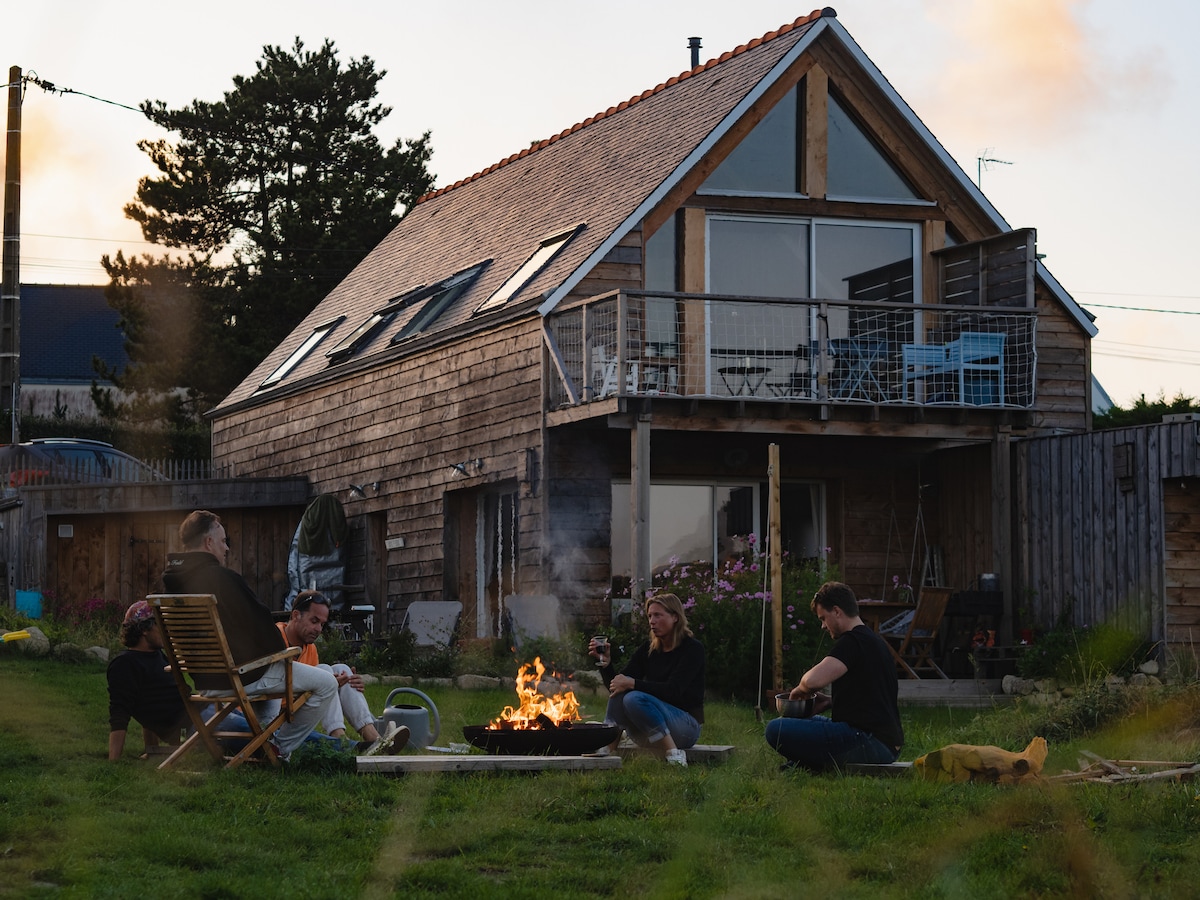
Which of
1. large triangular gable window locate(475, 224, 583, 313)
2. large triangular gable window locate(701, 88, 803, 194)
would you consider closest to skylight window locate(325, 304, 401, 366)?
large triangular gable window locate(475, 224, 583, 313)

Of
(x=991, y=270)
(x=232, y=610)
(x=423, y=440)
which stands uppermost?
(x=991, y=270)

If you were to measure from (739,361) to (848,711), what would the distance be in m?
9.40

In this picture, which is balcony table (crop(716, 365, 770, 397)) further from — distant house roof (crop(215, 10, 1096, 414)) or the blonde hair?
the blonde hair

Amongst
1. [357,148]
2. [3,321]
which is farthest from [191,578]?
[357,148]

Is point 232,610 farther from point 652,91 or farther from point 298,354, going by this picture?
point 298,354

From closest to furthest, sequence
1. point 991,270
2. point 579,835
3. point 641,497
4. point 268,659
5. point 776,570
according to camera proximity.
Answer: point 579,835, point 268,659, point 776,570, point 641,497, point 991,270

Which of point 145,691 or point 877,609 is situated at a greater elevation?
point 877,609

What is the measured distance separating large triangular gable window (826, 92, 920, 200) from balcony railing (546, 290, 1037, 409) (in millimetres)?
1473

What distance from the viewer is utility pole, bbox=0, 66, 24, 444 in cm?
2653

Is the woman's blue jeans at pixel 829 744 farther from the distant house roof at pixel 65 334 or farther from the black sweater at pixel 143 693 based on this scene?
the distant house roof at pixel 65 334

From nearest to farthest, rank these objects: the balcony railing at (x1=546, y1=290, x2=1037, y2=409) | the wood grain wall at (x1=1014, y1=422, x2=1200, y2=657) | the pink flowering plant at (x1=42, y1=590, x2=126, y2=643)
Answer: the wood grain wall at (x1=1014, y1=422, x2=1200, y2=657), the balcony railing at (x1=546, y1=290, x2=1037, y2=409), the pink flowering plant at (x1=42, y1=590, x2=126, y2=643)

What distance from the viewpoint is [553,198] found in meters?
21.8

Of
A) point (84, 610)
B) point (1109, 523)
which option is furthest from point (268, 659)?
point (84, 610)

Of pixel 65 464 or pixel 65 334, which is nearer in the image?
pixel 65 464
